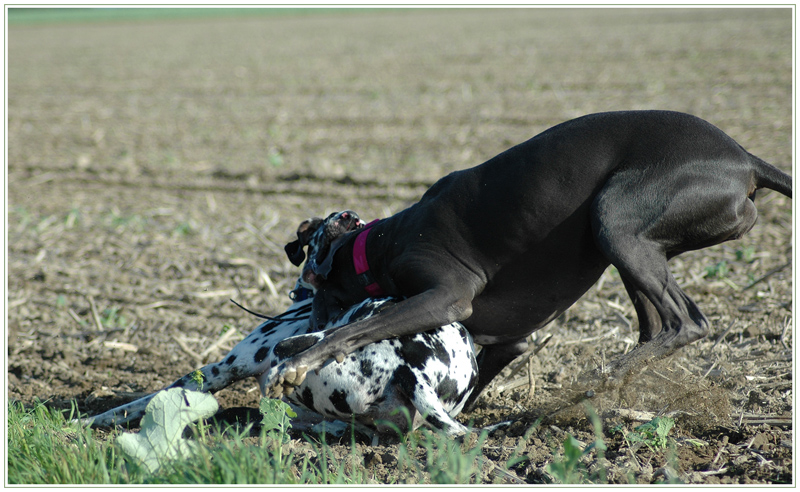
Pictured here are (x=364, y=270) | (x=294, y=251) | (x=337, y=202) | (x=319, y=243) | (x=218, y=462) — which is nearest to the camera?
(x=218, y=462)

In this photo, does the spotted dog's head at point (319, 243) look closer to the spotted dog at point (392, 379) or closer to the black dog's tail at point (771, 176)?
the spotted dog at point (392, 379)

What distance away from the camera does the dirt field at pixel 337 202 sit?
12.0 ft

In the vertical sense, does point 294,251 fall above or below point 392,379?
above

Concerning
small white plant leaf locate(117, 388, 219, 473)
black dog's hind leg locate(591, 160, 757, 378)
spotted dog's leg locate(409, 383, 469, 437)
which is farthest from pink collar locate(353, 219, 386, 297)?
black dog's hind leg locate(591, 160, 757, 378)

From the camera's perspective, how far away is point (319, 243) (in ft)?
13.2

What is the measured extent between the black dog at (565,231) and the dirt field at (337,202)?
0.51 m

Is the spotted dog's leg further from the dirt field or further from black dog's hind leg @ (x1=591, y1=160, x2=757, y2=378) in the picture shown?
black dog's hind leg @ (x1=591, y1=160, x2=757, y2=378)

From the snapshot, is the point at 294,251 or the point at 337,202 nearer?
the point at 294,251

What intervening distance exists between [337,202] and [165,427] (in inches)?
197

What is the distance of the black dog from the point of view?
3264 mm

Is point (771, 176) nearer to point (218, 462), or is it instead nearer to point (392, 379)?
point (392, 379)

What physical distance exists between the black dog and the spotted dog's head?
0.25ft

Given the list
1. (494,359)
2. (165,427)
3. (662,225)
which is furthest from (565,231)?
(165,427)

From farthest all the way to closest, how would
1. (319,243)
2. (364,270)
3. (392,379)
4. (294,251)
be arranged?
1. (294,251)
2. (319,243)
3. (364,270)
4. (392,379)
